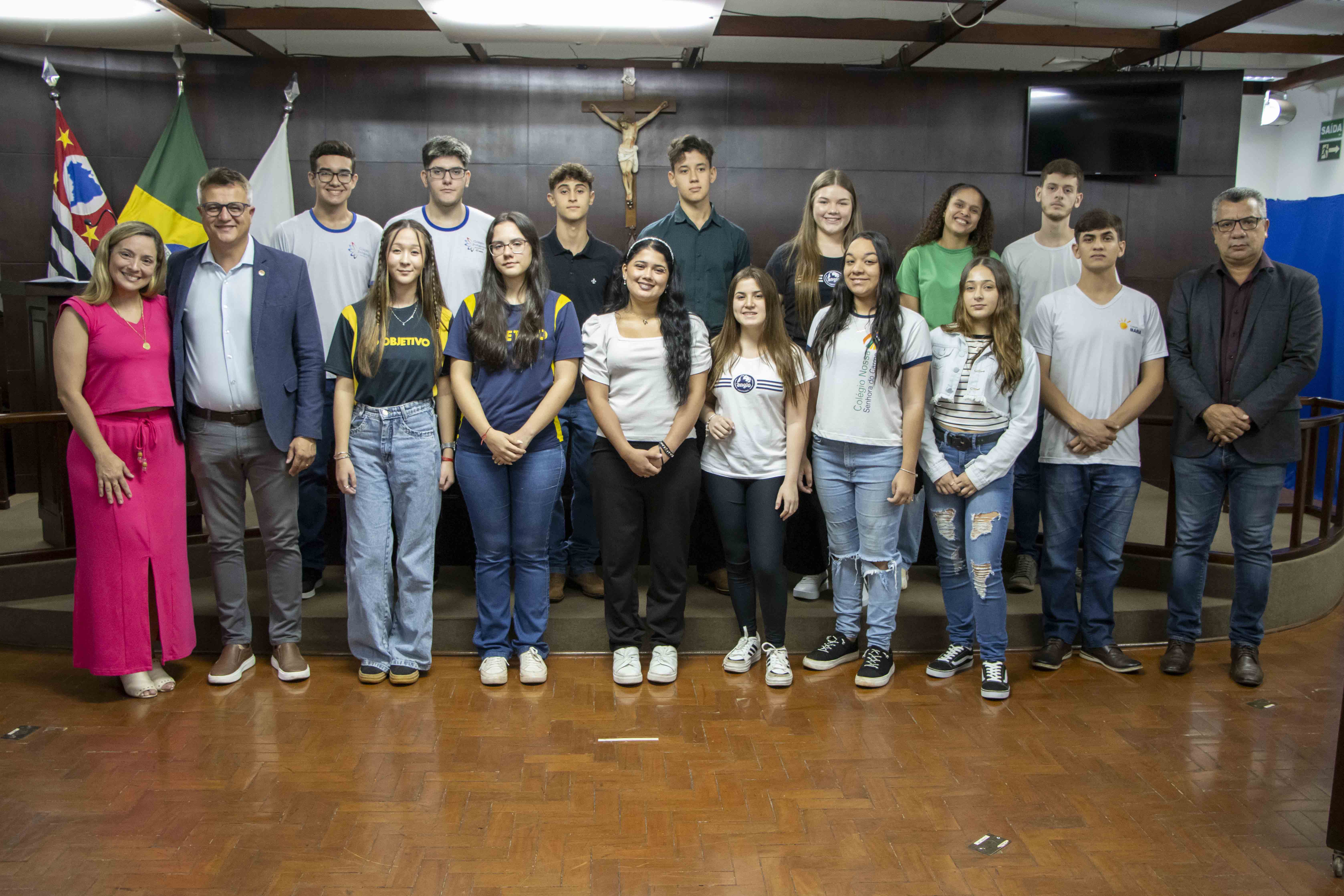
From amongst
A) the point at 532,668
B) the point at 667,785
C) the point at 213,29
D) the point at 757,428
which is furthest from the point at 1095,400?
the point at 213,29

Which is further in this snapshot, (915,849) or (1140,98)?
(1140,98)

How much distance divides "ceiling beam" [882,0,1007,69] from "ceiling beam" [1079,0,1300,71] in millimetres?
1299

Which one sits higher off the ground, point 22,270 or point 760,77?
point 760,77

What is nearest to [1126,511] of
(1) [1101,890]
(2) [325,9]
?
(1) [1101,890]

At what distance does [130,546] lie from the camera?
135 inches

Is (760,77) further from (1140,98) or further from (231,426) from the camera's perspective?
(231,426)

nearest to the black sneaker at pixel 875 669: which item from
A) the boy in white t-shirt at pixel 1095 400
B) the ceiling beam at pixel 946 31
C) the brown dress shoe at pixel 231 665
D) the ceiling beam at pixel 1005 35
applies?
the boy in white t-shirt at pixel 1095 400

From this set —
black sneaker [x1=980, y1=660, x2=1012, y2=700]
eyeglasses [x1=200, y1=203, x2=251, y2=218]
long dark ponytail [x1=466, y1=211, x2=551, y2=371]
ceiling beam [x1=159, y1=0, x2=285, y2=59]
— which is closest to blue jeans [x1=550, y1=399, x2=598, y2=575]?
long dark ponytail [x1=466, y1=211, x2=551, y2=371]

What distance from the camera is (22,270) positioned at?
6648mm

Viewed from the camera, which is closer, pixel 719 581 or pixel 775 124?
pixel 719 581

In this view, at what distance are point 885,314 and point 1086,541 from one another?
127 cm

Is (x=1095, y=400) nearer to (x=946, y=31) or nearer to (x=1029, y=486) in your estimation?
(x=1029, y=486)

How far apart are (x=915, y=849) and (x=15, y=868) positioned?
2.28 m

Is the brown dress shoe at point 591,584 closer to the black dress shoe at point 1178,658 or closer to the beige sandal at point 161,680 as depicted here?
the beige sandal at point 161,680
